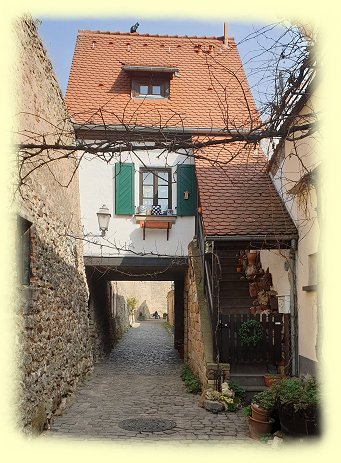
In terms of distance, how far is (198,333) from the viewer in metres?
10.5

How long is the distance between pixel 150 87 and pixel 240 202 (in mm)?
4796

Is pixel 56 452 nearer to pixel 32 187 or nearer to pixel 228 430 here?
pixel 228 430

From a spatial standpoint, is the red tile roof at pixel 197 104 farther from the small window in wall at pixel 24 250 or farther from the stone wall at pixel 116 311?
the stone wall at pixel 116 311

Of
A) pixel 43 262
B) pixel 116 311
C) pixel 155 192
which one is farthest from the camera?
pixel 116 311

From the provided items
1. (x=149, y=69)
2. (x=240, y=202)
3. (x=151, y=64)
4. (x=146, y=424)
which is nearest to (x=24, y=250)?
(x=146, y=424)

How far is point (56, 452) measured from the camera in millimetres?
5871

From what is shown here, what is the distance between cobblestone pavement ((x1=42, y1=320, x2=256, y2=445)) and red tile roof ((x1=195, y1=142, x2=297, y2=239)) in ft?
10.2

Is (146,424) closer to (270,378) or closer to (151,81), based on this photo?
(270,378)

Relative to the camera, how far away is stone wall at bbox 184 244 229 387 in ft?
28.3

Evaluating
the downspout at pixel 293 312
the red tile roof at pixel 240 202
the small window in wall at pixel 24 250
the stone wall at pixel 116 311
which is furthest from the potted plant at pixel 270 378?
the stone wall at pixel 116 311

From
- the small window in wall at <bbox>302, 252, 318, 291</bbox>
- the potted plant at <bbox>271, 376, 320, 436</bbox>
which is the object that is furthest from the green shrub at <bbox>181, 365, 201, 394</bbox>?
the potted plant at <bbox>271, 376, 320, 436</bbox>

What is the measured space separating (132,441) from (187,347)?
23.0 feet

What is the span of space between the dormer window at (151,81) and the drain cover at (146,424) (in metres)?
8.45

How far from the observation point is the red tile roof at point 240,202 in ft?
31.1
